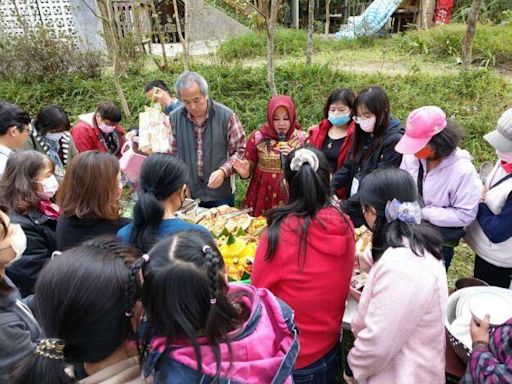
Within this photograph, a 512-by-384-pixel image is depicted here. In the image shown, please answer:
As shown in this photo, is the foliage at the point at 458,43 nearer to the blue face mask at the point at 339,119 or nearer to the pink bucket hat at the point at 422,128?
the blue face mask at the point at 339,119

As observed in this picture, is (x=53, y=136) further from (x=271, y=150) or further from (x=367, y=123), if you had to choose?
(x=367, y=123)

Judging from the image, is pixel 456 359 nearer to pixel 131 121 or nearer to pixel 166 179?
pixel 166 179

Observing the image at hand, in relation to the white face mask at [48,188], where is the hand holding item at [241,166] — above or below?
below

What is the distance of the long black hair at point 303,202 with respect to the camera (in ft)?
5.91

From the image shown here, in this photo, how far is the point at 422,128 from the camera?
7.75 ft

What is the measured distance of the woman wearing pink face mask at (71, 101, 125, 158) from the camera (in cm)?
386

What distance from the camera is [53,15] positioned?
918 cm

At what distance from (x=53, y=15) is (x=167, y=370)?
399 inches

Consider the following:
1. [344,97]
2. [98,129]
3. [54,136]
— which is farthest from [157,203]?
[54,136]

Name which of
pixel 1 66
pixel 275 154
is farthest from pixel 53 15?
pixel 275 154

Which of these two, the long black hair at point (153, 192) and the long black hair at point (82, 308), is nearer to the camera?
the long black hair at point (82, 308)

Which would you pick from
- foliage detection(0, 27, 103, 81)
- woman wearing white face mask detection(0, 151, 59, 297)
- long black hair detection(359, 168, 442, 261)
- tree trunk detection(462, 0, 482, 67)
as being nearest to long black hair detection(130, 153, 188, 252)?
woman wearing white face mask detection(0, 151, 59, 297)

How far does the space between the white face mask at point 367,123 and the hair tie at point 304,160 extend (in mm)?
1185

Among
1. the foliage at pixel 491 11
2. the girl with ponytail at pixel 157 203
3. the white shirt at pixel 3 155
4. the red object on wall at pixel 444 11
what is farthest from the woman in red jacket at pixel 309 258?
the red object on wall at pixel 444 11
